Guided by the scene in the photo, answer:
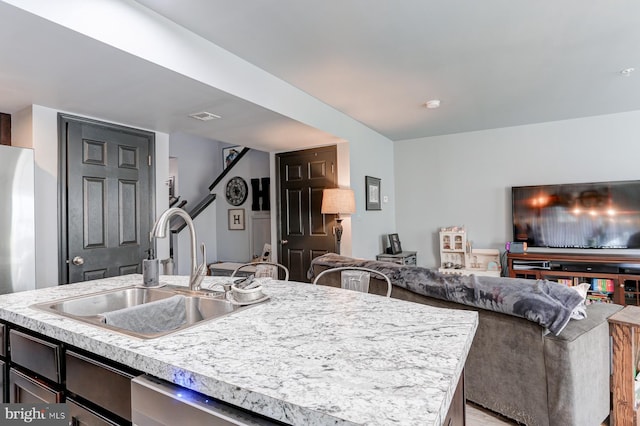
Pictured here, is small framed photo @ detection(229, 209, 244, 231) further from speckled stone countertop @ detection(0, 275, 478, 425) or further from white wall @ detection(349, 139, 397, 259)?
speckled stone countertop @ detection(0, 275, 478, 425)

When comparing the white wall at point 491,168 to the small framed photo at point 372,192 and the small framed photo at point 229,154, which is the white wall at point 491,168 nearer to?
the small framed photo at point 372,192

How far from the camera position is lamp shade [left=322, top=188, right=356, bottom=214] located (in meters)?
3.98

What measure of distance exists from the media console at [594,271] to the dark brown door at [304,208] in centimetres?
251

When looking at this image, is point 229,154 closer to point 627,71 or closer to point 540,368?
point 627,71

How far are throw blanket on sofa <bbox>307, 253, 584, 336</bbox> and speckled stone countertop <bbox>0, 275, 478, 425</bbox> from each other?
747 millimetres

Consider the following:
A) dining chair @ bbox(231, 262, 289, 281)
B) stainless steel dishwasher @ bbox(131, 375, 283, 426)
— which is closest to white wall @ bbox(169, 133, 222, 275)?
dining chair @ bbox(231, 262, 289, 281)

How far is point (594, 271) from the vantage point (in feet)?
13.5

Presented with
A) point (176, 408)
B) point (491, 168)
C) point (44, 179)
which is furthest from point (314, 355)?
point (491, 168)

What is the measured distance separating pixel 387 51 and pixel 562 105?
2710mm

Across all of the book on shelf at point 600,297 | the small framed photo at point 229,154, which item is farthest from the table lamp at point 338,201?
the small framed photo at point 229,154

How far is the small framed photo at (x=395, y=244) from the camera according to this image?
17.3 feet

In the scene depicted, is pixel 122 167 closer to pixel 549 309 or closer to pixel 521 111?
pixel 549 309

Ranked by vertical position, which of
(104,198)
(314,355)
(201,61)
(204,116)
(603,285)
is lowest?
(603,285)

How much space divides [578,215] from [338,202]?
316 centimetres
